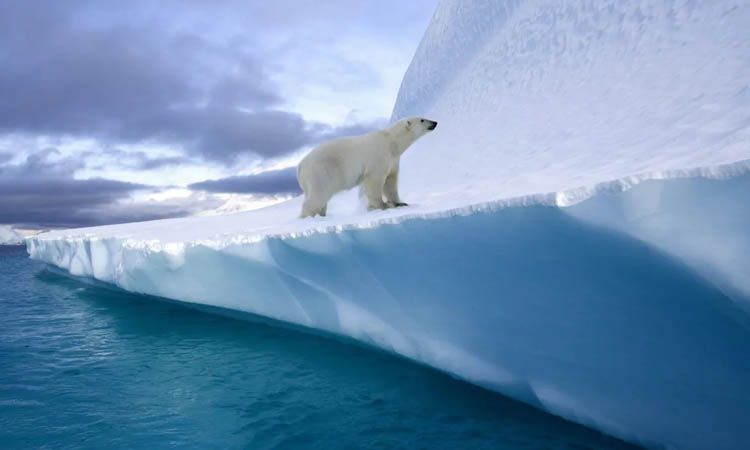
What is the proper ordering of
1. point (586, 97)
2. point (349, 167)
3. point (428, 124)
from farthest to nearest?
1. point (586, 97)
2. point (428, 124)
3. point (349, 167)

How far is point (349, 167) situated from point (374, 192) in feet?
0.85

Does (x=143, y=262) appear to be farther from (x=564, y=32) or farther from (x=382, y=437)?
(x=564, y=32)

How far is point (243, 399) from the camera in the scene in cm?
236

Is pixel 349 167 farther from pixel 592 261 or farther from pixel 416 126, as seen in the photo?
pixel 592 261

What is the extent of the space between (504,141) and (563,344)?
138 inches

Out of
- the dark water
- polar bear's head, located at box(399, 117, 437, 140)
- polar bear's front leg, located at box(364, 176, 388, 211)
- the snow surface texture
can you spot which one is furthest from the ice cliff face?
→ the dark water

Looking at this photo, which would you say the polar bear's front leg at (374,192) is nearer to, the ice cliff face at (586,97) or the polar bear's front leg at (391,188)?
the polar bear's front leg at (391,188)

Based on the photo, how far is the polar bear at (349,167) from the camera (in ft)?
10.8

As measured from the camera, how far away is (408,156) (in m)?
8.71

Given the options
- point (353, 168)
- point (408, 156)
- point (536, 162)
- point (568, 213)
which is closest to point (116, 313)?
point (353, 168)

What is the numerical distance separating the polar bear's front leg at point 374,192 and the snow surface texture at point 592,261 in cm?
58

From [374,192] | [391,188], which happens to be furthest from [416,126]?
[374,192]

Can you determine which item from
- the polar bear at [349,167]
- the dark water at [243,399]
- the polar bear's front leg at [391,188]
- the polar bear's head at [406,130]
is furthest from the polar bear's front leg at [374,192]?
the dark water at [243,399]

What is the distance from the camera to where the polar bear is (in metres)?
3.28
